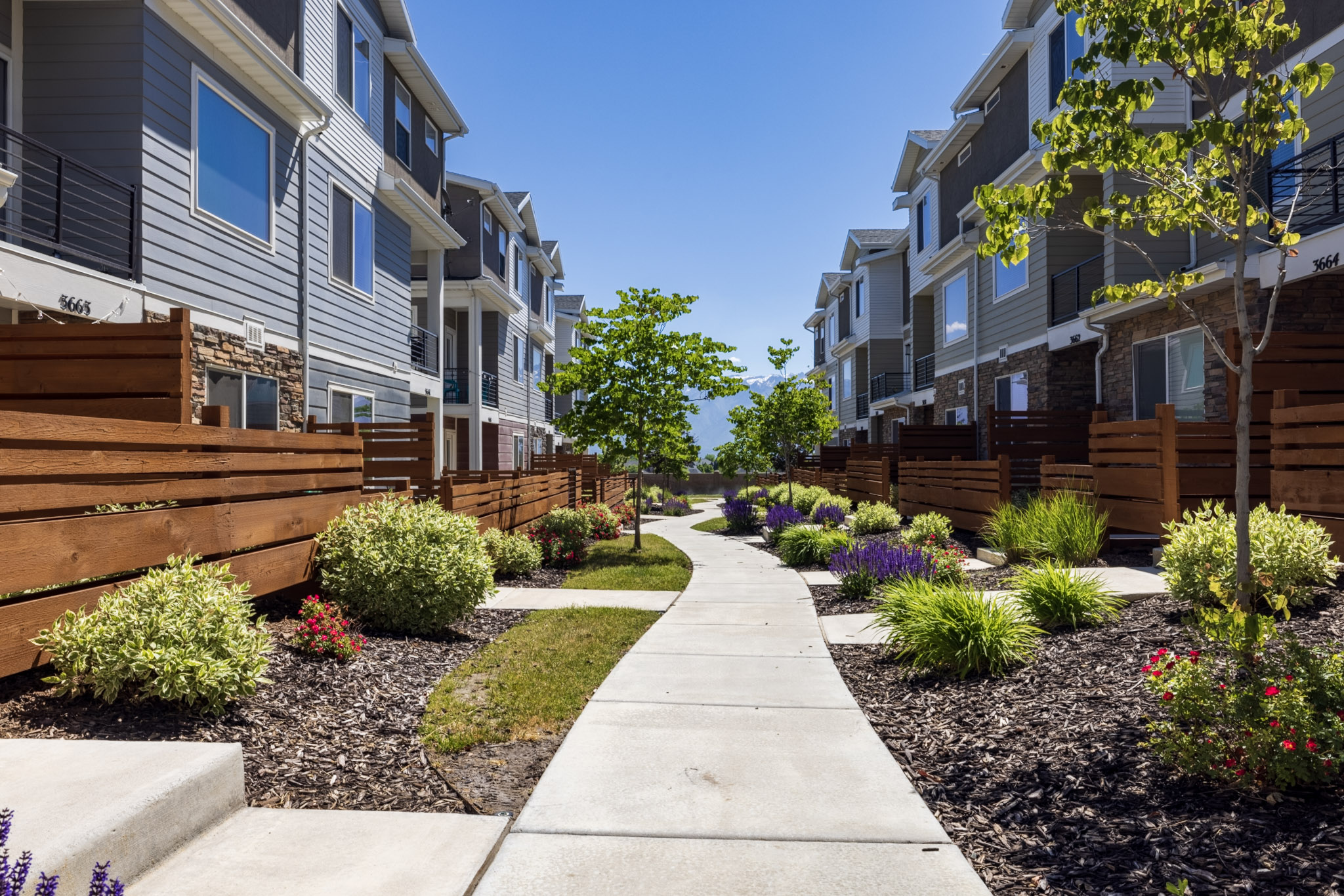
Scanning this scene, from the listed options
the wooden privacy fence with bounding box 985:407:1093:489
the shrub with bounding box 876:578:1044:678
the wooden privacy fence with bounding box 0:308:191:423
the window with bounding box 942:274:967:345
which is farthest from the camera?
the window with bounding box 942:274:967:345

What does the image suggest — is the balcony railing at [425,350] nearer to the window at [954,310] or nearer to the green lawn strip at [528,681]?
the green lawn strip at [528,681]

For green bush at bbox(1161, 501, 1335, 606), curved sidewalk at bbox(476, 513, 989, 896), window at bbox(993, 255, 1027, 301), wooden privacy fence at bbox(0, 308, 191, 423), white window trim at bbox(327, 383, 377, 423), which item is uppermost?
window at bbox(993, 255, 1027, 301)

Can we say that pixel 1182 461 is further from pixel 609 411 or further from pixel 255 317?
pixel 255 317

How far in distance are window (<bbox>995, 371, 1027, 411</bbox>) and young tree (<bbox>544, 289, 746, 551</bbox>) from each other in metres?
8.22

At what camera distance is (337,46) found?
46.4ft

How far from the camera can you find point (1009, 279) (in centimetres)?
2058

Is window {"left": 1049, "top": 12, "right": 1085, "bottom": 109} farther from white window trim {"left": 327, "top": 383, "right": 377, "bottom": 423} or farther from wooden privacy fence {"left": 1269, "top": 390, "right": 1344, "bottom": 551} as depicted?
white window trim {"left": 327, "top": 383, "right": 377, "bottom": 423}

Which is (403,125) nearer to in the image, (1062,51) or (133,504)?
(1062,51)

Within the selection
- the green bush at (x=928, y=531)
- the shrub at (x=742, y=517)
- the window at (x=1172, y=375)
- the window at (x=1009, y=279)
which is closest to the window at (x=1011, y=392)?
the window at (x=1009, y=279)

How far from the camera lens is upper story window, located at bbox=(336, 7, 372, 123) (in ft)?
46.8

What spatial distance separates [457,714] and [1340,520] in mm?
7198

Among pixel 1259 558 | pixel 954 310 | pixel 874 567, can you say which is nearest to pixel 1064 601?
pixel 1259 558

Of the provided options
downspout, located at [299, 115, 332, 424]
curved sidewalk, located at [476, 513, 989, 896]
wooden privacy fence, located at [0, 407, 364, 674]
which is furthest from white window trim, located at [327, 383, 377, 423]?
curved sidewalk, located at [476, 513, 989, 896]

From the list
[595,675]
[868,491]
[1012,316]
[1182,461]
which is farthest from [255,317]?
[1012,316]
